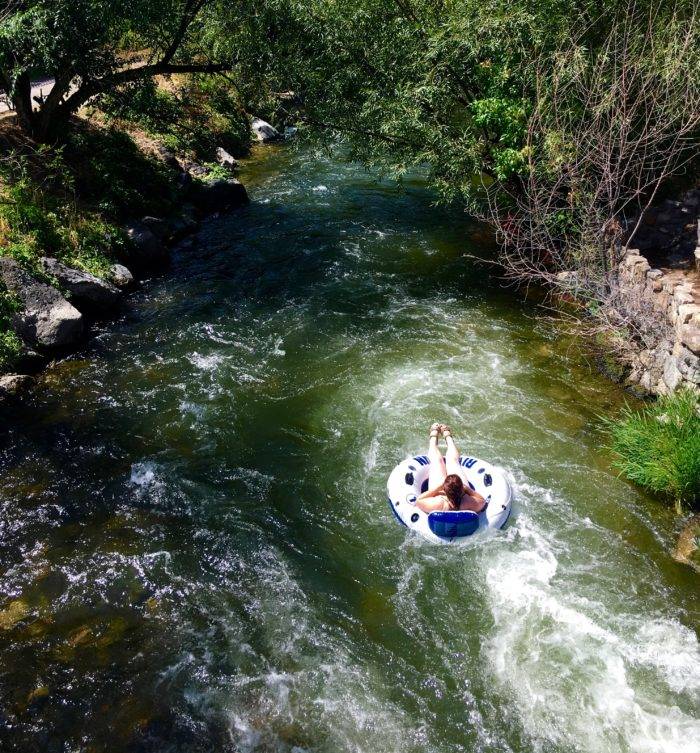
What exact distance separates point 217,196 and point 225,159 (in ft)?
10.5

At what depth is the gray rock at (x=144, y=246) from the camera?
12.4 meters

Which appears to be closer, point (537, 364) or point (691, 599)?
point (691, 599)

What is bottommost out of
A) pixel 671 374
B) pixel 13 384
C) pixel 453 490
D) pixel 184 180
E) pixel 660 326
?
pixel 671 374

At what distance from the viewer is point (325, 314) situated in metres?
10.9

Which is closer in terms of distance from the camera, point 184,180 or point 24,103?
point 24,103

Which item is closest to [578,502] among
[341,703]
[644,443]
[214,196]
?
[644,443]

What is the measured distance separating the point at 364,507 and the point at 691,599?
3601 millimetres

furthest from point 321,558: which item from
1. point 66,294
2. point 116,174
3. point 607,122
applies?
point 116,174

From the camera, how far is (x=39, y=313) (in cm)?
966

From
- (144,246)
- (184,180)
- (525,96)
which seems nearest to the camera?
(525,96)

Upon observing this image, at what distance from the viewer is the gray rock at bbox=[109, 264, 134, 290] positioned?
11480 mm

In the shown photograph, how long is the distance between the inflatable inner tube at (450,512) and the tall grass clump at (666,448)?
1702 millimetres

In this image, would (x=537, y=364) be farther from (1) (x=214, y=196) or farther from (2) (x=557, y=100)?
(1) (x=214, y=196)

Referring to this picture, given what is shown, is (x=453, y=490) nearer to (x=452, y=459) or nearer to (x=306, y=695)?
(x=452, y=459)
